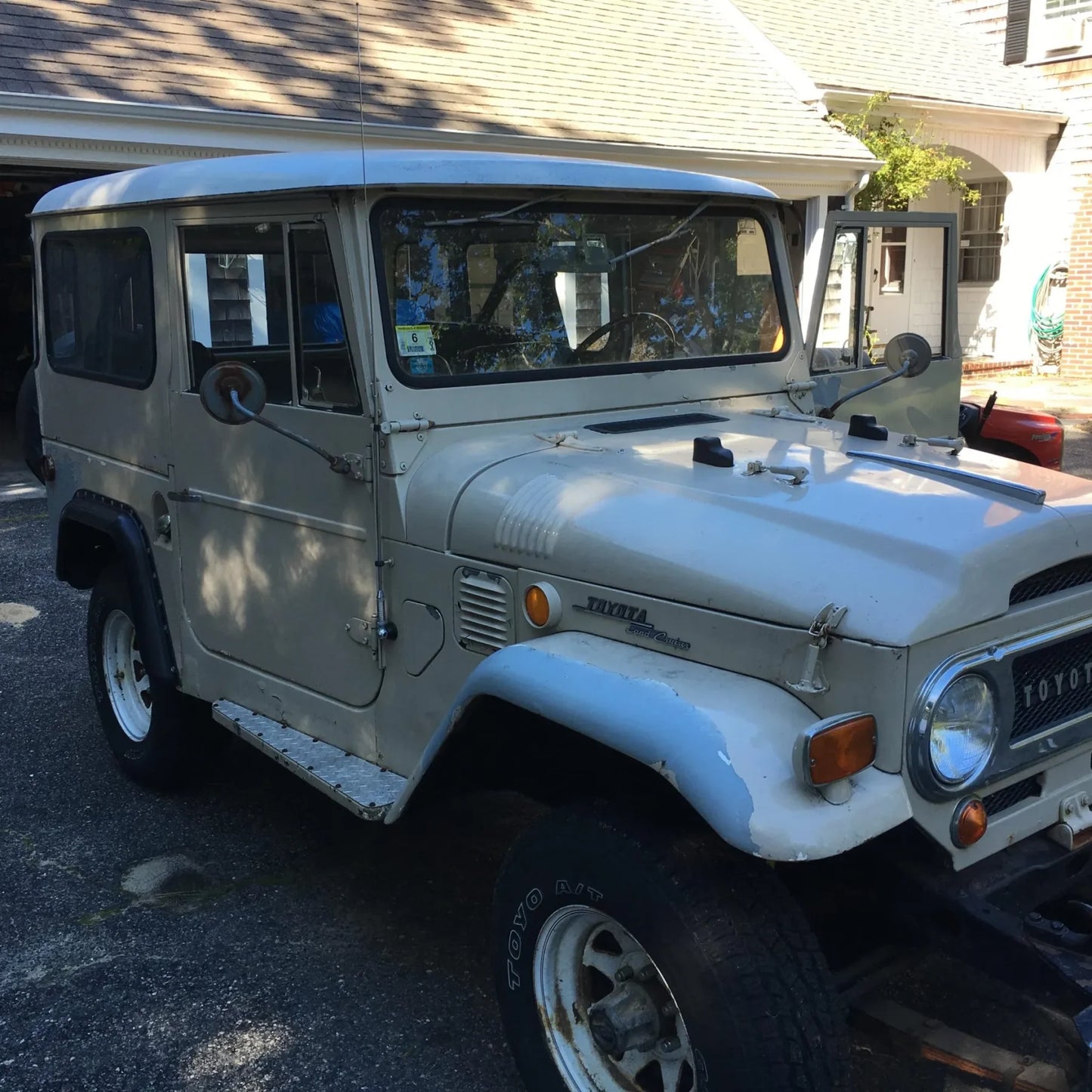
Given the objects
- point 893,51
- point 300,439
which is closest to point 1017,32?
point 893,51

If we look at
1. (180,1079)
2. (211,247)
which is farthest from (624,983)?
(211,247)

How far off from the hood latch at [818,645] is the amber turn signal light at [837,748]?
0.11 metres

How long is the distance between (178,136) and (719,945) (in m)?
9.34

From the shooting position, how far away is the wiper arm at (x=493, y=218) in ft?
10.6

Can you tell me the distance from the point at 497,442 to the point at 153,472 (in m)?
1.46

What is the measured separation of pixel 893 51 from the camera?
56.2 ft

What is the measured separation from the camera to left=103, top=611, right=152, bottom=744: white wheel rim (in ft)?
15.1

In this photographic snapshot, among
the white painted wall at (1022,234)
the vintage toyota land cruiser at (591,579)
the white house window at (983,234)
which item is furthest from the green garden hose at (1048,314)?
the vintage toyota land cruiser at (591,579)

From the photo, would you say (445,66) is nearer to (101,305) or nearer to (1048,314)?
(101,305)

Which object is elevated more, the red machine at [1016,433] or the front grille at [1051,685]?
the front grille at [1051,685]

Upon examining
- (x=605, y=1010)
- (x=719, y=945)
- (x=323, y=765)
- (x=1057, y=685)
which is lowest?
(x=605, y=1010)

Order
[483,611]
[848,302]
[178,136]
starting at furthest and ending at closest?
[178,136]
[848,302]
[483,611]

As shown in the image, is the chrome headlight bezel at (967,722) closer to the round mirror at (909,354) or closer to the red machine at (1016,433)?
the round mirror at (909,354)

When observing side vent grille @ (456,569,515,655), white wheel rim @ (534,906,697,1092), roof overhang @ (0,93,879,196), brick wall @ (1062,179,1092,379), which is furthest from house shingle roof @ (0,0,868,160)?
white wheel rim @ (534,906,697,1092)
